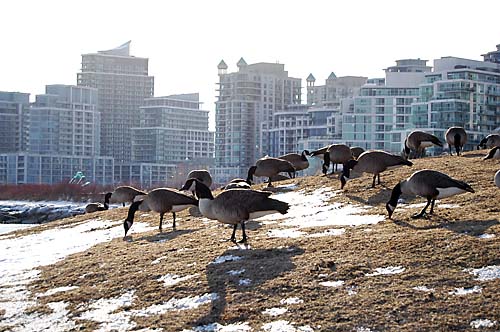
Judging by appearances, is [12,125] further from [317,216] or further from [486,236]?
[486,236]

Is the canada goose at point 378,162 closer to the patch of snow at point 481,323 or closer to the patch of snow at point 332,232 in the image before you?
the patch of snow at point 332,232

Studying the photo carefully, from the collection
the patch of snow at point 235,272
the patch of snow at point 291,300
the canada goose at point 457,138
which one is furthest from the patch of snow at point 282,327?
the canada goose at point 457,138

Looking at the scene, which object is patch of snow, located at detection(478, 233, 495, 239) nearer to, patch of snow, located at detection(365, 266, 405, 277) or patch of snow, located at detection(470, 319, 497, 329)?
patch of snow, located at detection(365, 266, 405, 277)

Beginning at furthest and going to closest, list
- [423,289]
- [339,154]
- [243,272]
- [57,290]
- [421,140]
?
1. [421,140]
2. [339,154]
3. [57,290]
4. [243,272]
5. [423,289]

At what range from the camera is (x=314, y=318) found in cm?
1059

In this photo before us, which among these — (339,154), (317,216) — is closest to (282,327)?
(317,216)

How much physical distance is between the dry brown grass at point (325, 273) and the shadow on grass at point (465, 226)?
0.07 feet

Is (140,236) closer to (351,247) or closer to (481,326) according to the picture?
(351,247)

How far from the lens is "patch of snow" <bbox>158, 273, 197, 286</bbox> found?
1322 cm

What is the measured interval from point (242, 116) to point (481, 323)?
16442cm

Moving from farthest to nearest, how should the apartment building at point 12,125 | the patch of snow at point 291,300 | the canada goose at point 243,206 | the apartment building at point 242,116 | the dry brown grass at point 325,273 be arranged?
1. the apartment building at point 12,125
2. the apartment building at point 242,116
3. the canada goose at point 243,206
4. the patch of snow at point 291,300
5. the dry brown grass at point 325,273

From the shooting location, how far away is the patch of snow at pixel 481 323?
9695 millimetres

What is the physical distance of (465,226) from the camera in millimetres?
14133

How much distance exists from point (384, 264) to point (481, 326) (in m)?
2.75
